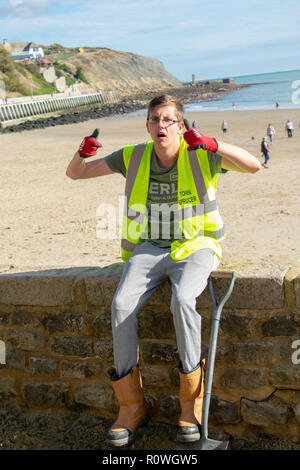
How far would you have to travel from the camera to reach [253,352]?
344 cm

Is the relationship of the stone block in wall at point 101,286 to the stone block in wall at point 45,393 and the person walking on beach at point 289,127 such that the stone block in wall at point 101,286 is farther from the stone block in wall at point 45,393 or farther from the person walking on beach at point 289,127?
the person walking on beach at point 289,127

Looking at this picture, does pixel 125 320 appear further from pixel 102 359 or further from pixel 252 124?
pixel 252 124

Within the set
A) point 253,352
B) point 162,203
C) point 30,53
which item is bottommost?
point 253,352

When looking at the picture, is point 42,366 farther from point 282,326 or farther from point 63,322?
point 282,326

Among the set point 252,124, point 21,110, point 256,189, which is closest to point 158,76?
point 21,110

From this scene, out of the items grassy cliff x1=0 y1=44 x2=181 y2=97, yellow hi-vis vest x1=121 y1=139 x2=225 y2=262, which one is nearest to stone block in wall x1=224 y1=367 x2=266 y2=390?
yellow hi-vis vest x1=121 y1=139 x2=225 y2=262

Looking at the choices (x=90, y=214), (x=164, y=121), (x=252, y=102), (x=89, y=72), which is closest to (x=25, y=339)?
(x=164, y=121)

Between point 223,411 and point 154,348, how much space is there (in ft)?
1.86

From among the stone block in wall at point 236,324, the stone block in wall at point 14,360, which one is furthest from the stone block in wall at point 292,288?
the stone block in wall at point 14,360

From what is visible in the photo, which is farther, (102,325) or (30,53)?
(30,53)

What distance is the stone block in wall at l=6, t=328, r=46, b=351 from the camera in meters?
3.90

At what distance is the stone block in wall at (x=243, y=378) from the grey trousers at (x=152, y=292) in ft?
1.22

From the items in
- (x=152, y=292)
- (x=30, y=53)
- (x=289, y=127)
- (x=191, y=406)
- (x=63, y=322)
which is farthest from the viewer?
(x=30, y=53)
